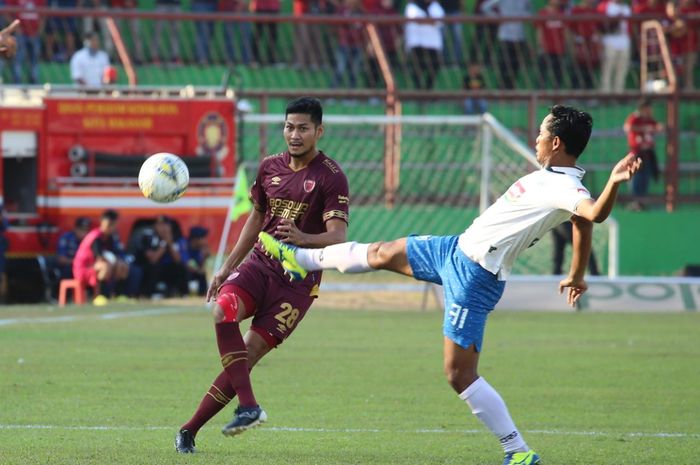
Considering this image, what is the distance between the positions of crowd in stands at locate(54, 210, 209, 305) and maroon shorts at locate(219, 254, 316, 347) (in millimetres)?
10918

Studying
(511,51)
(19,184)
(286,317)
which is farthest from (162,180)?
(511,51)

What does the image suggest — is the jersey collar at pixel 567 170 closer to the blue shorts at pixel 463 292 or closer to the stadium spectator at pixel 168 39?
the blue shorts at pixel 463 292

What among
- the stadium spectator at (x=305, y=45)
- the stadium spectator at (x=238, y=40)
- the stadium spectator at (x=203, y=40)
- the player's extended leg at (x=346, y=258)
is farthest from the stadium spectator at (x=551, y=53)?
the player's extended leg at (x=346, y=258)

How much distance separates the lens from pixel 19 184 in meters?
20.1

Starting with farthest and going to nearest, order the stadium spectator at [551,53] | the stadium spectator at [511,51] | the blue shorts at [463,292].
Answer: the stadium spectator at [511,51], the stadium spectator at [551,53], the blue shorts at [463,292]

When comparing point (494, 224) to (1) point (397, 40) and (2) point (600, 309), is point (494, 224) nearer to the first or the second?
(2) point (600, 309)

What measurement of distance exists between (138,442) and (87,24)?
16.0 metres

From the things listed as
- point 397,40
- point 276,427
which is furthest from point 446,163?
point 276,427

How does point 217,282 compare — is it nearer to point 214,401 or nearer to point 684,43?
point 214,401

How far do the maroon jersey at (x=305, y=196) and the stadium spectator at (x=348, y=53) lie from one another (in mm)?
15795

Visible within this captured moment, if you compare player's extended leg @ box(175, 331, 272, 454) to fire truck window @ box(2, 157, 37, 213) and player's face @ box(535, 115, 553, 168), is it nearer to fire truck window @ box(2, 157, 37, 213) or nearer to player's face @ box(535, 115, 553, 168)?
player's face @ box(535, 115, 553, 168)

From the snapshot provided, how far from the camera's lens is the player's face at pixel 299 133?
800 centimetres

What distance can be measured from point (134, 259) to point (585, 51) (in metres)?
9.95

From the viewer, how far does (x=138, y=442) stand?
804cm
